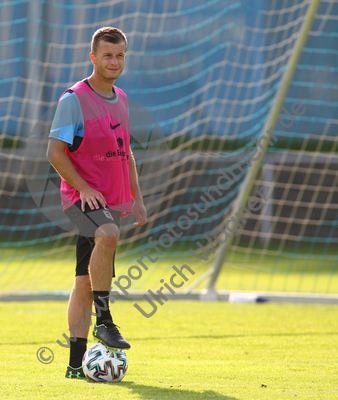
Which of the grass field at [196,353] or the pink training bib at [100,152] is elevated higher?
the pink training bib at [100,152]

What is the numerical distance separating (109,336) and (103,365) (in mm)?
137

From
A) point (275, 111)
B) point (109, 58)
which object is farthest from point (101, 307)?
point (275, 111)

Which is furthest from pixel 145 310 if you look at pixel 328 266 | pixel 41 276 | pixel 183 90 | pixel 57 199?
pixel 183 90

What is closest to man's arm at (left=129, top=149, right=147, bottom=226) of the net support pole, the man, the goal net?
the man

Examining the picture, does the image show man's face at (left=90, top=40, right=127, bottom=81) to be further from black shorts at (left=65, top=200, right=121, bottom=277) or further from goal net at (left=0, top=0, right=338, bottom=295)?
goal net at (left=0, top=0, right=338, bottom=295)

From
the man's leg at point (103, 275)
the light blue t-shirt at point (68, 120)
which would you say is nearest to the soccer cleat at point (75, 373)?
the man's leg at point (103, 275)

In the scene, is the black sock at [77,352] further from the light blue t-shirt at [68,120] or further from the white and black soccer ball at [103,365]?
the light blue t-shirt at [68,120]

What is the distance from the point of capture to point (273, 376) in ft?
8.10

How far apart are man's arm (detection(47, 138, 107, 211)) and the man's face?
0.38 m

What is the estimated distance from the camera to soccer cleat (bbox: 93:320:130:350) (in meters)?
2.28

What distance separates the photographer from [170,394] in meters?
2.15

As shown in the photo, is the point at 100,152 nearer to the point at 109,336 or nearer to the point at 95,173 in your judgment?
the point at 95,173

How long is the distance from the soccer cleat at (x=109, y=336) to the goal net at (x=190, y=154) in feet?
8.81

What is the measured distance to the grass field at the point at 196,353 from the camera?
7.20 feet
